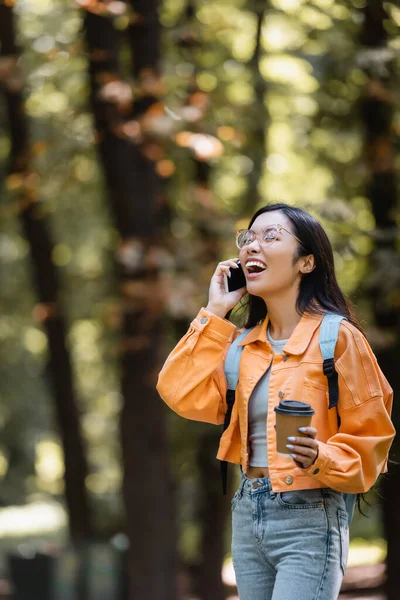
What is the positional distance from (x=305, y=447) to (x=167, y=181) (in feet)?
30.7

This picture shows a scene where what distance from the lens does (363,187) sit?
986 cm

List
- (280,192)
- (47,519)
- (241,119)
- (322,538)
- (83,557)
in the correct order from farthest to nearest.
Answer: (47,519)
(280,192)
(83,557)
(241,119)
(322,538)

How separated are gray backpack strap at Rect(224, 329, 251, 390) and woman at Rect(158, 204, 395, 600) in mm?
28

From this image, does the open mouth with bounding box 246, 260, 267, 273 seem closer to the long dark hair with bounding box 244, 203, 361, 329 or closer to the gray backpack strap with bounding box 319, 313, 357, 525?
the long dark hair with bounding box 244, 203, 361, 329

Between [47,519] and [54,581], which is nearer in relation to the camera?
[54,581]

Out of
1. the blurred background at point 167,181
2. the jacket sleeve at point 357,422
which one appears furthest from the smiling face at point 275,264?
the blurred background at point 167,181

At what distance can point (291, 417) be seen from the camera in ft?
9.45

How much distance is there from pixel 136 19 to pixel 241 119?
6.63 feet

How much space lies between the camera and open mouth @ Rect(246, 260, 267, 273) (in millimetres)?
3471

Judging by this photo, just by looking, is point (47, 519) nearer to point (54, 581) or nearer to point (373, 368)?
point (54, 581)

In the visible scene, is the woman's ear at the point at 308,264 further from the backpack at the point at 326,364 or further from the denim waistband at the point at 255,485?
the denim waistband at the point at 255,485

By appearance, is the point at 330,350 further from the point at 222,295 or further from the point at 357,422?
the point at 222,295

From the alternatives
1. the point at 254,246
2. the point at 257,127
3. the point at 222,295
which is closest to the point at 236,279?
the point at 222,295

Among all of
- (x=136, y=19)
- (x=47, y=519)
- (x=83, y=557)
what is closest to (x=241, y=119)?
(x=136, y=19)
